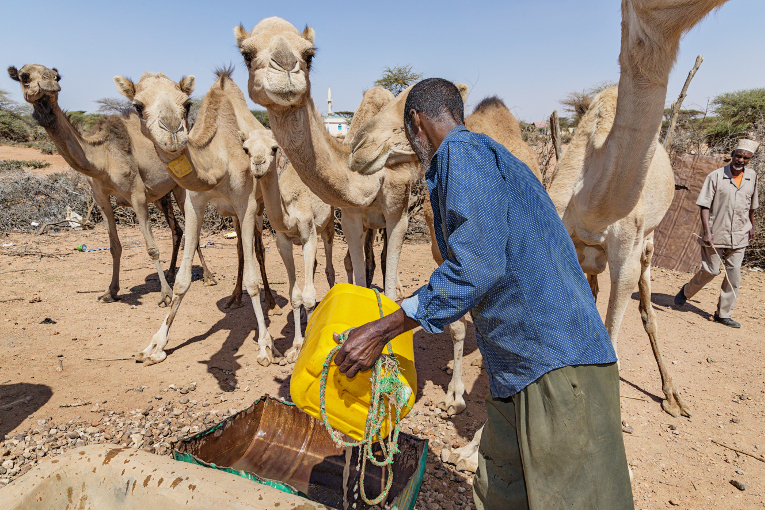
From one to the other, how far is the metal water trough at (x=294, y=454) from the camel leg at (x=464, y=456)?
47 centimetres

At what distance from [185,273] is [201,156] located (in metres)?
1.25

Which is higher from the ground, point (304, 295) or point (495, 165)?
point (495, 165)

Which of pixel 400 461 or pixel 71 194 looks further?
pixel 71 194

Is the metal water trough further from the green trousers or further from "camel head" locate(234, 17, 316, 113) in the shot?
"camel head" locate(234, 17, 316, 113)

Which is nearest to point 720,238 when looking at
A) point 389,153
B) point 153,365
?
point 389,153

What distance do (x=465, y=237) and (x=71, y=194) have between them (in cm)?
1458

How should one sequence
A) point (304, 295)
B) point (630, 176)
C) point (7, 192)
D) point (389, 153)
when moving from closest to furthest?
point (630, 176), point (389, 153), point (304, 295), point (7, 192)

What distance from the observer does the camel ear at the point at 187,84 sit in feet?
14.2

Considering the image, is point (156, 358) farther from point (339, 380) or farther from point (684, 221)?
point (684, 221)

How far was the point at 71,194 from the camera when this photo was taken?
1287 cm

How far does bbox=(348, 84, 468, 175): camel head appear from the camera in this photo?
329 centimetres

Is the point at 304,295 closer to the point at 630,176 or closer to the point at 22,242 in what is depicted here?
the point at 630,176

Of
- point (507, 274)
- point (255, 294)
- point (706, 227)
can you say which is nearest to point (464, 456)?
point (507, 274)

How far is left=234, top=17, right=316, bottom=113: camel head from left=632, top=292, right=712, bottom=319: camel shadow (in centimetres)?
622
